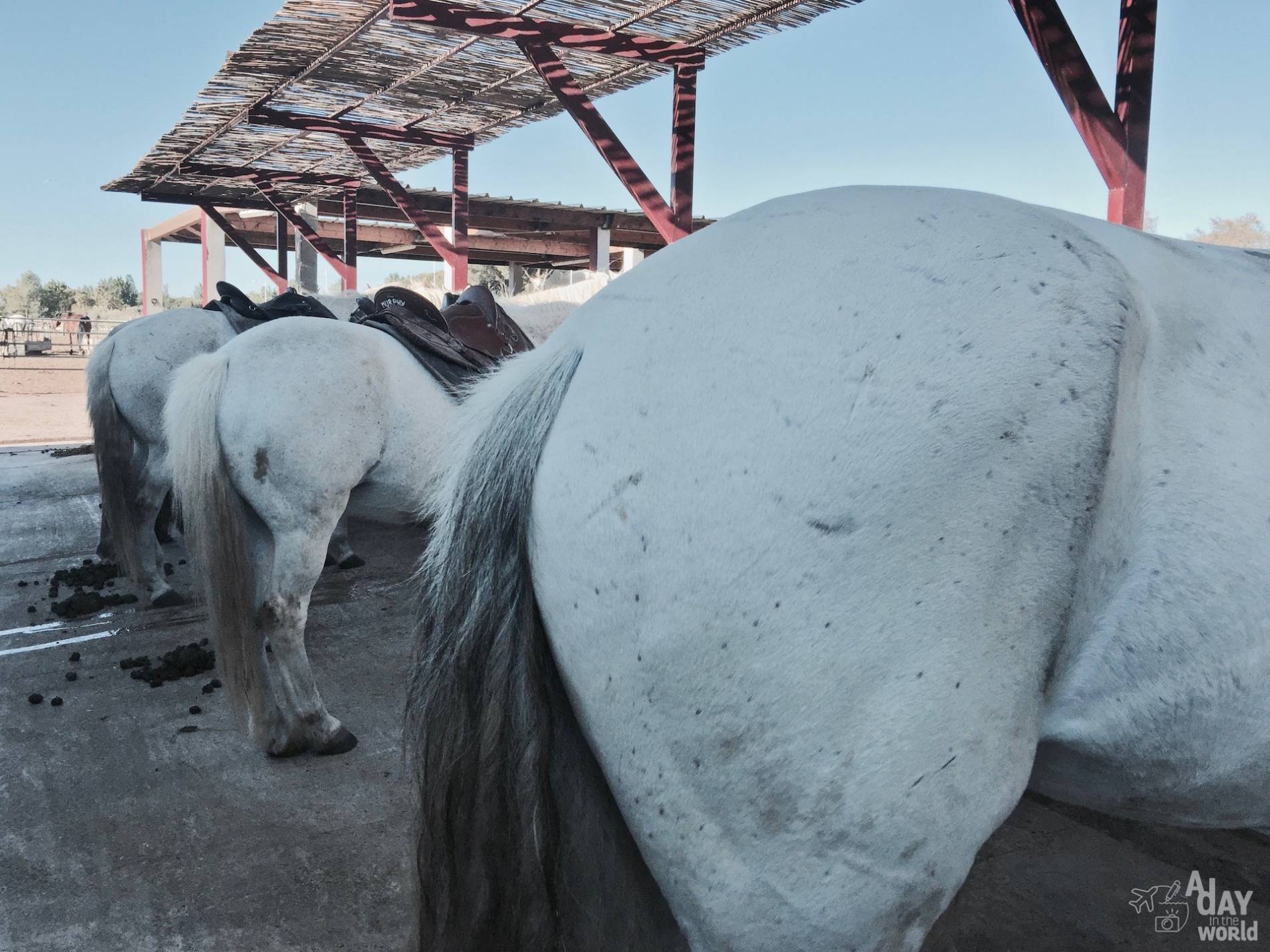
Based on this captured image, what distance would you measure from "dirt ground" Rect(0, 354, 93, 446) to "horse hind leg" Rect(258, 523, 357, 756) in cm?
710

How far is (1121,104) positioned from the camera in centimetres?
317

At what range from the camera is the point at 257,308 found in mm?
5180

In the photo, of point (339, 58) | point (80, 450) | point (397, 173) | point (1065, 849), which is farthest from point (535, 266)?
point (1065, 849)

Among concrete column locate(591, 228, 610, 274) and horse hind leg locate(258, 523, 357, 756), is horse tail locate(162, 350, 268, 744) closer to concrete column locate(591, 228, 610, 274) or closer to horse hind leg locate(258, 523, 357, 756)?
horse hind leg locate(258, 523, 357, 756)

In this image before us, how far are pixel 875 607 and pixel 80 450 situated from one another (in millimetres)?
11116

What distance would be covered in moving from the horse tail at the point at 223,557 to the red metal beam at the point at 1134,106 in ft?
11.6

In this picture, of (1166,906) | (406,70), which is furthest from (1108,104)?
(406,70)

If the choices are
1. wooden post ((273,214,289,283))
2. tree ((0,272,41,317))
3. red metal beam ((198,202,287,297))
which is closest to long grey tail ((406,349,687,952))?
red metal beam ((198,202,287,297))

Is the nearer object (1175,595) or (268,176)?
(1175,595)

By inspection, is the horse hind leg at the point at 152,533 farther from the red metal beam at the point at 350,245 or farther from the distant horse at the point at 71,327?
the distant horse at the point at 71,327

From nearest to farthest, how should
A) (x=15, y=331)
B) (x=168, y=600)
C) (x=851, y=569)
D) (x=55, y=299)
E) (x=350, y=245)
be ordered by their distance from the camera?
(x=851, y=569) < (x=168, y=600) < (x=350, y=245) < (x=15, y=331) < (x=55, y=299)

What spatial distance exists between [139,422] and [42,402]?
12198 mm

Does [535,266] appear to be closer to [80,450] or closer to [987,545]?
[80,450]

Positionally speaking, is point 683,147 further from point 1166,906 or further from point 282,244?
point 282,244
